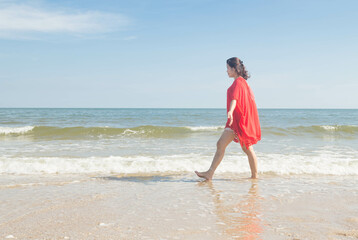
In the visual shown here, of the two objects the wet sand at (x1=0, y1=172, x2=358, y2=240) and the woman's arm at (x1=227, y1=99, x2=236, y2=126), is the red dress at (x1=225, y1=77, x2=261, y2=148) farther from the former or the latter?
the wet sand at (x1=0, y1=172, x2=358, y2=240)

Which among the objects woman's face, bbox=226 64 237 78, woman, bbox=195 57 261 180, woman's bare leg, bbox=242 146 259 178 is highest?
woman's face, bbox=226 64 237 78

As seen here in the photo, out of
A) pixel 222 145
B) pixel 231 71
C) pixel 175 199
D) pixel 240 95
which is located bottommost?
pixel 175 199

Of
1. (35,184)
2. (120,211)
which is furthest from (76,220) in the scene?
(35,184)

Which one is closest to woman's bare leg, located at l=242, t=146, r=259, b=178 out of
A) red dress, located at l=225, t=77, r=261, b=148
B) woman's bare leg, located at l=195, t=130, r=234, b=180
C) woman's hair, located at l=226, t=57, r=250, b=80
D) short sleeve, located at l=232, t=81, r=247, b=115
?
red dress, located at l=225, t=77, r=261, b=148

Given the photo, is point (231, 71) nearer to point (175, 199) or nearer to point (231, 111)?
point (231, 111)

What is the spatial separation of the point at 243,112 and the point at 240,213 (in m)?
1.83

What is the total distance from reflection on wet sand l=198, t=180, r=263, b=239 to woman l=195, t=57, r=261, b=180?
697 mm

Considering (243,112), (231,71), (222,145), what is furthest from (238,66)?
(222,145)

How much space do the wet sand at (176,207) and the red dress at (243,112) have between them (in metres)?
0.65

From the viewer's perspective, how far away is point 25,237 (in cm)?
252

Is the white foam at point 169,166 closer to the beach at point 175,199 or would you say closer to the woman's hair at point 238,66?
the beach at point 175,199

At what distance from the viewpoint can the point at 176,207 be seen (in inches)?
134

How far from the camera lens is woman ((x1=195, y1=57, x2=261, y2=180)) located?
4.64 meters

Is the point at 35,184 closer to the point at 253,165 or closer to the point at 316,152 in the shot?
the point at 253,165
